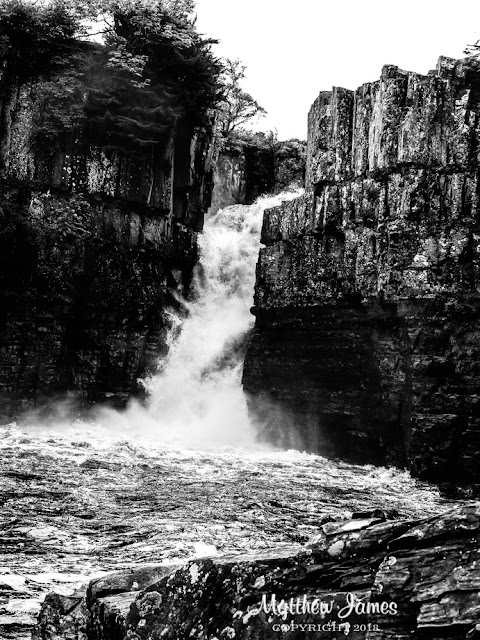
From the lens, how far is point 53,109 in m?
23.0

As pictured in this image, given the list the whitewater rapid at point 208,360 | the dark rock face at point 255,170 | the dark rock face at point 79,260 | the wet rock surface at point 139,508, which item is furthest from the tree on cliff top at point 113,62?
the wet rock surface at point 139,508

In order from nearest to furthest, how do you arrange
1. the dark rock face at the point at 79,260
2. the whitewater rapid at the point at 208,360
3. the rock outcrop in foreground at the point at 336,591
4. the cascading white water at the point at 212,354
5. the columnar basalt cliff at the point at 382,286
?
the rock outcrop in foreground at the point at 336,591 → the columnar basalt cliff at the point at 382,286 → the dark rock face at the point at 79,260 → the whitewater rapid at the point at 208,360 → the cascading white water at the point at 212,354

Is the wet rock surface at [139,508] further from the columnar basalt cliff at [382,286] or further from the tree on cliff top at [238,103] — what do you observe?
the tree on cliff top at [238,103]

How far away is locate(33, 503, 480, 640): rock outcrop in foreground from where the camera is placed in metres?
3.93

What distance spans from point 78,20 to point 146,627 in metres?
22.7

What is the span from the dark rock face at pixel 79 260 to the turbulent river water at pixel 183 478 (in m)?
1.19

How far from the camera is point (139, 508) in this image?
11.8 m

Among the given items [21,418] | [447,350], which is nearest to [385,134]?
[447,350]

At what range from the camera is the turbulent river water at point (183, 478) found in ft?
29.5

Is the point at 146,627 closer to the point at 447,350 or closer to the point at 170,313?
the point at 447,350

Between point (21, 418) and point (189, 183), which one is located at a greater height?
point (189, 183)

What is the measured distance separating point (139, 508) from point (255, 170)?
21.6m

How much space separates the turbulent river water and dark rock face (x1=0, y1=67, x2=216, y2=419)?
3.89 ft

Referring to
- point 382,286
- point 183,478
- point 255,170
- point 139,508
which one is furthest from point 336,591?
point 255,170
